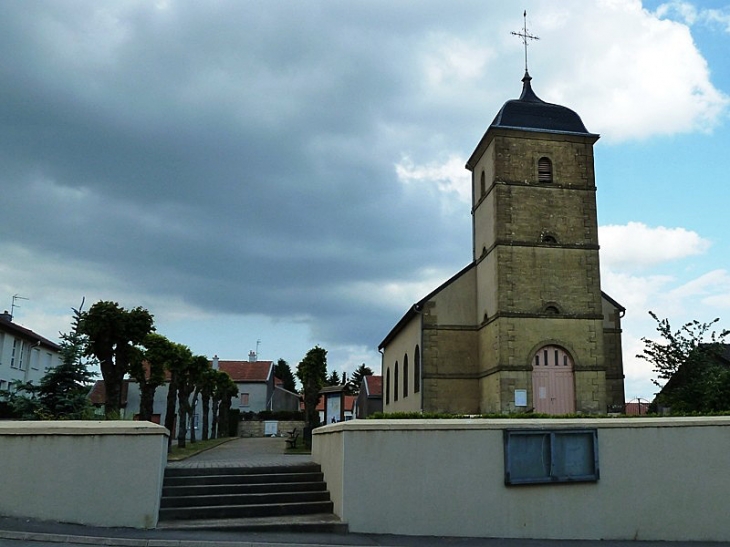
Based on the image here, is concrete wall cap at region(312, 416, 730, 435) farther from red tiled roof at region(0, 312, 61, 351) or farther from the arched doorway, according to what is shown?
red tiled roof at region(0, 312, 61, 351)

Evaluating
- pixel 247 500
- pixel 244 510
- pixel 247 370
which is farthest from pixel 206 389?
pixel 244 510

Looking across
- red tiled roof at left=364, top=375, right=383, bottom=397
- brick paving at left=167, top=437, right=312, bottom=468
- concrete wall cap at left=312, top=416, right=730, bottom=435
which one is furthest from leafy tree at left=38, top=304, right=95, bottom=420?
red tiled roof at left=364, top=375, right=383, bottom=397

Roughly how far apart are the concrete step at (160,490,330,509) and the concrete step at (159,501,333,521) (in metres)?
0.16

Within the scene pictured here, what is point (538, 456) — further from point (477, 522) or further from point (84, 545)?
point (84, 545)

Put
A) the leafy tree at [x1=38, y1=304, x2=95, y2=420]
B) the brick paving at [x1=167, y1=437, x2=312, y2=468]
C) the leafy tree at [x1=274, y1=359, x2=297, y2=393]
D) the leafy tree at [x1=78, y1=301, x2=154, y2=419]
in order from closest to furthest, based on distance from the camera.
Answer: the brick paving at [x1=167, y1=437, x2=312, y2=468] → the leafy tree at [x1=38, y1=304, x2=95, y2=420] → the leafy tree at [x1=78, y1=301, x2=154, y2=419] → the leafy tree at [x1=274, y1=359, x2=297, y2=393]

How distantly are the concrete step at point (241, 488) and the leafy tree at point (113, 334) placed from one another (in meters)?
9.90

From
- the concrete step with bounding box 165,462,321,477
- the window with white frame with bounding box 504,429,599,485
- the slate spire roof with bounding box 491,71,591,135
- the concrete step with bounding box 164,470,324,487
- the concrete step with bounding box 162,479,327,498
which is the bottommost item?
the concrete step with bounding box 162,479,327,498

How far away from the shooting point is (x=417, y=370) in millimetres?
32344

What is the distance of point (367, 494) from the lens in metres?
10.6

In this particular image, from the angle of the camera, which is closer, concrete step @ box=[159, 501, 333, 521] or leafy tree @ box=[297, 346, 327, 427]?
concrete step @ box=[159, 501, 333, 521]

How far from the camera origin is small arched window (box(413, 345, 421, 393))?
31.7 metres

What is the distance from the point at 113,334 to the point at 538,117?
2072 cm

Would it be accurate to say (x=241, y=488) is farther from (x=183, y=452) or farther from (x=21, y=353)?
(x=21, y=353)

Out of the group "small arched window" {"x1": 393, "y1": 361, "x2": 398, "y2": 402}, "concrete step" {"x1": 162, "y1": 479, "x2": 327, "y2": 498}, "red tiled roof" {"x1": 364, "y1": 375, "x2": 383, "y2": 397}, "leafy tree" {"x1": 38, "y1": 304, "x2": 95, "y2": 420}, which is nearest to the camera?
"concrete step" {"x1": 162, "y1": 479, "x2": 327, "y2": 498}
